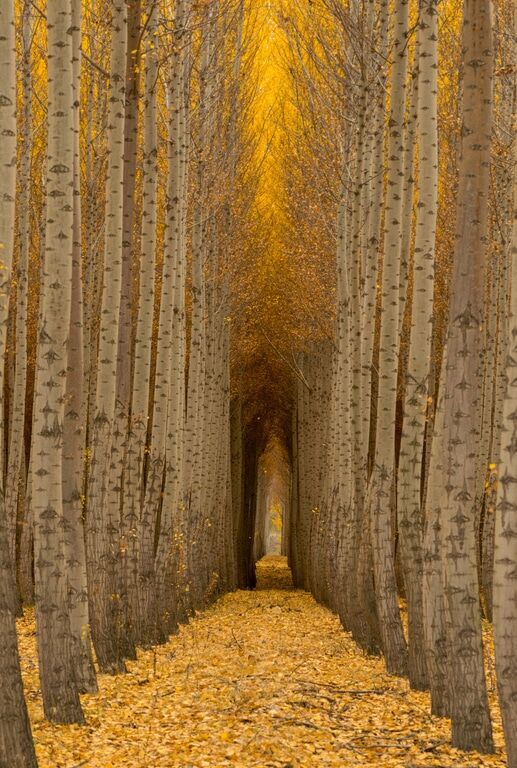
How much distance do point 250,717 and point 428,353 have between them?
11.4 feet

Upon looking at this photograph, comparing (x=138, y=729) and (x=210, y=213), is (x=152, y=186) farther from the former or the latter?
(x=210, y=213)

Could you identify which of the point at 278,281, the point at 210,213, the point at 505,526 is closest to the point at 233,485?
the point at 278,281

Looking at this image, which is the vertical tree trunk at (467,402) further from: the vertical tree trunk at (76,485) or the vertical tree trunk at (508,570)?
the vertical tree trunk at (76,485)

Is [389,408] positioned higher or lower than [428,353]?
lower

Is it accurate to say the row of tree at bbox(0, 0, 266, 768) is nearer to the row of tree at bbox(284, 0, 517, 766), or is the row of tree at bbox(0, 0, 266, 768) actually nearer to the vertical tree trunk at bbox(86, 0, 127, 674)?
the vertical tree trunk at bbox(86, 0, 127, 674)

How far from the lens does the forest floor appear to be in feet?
20.1

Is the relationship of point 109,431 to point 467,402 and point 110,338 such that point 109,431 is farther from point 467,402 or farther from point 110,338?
point 467,402

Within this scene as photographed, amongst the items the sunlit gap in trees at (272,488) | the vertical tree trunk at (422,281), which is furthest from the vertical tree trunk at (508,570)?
the sunlit gap in trees at (272,488)

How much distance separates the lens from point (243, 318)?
25.1 m

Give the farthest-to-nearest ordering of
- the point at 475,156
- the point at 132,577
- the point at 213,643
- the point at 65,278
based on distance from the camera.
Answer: the point at 213,643, the point at 132,577, the point at 65,278, the point at 475,156

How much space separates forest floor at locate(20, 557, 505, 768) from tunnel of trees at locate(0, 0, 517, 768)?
1.07 ft

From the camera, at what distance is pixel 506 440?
4883 mm

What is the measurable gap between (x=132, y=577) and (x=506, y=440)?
666 cm

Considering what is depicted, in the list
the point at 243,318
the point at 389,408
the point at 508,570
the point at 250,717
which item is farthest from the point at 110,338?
the point at 243,318
